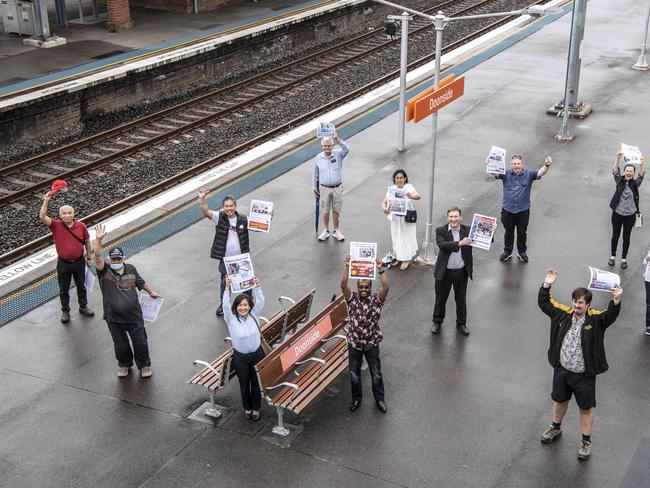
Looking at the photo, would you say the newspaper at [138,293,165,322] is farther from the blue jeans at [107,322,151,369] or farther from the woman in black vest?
the woman in black vest

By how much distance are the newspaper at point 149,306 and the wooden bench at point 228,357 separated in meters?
0.73

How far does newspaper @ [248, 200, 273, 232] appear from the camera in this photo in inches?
437

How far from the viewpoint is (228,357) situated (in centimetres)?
890

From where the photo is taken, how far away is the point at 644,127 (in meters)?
18.8

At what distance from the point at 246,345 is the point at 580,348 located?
3.17 m

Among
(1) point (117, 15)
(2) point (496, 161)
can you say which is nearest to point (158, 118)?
(1) point (117, 15)

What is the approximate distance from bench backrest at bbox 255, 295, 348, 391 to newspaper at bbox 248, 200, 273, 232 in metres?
1.83

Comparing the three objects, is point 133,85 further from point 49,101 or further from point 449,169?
point 449,169

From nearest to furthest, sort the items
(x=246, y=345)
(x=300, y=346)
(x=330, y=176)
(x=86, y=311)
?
(x=246, y=345) < (x=300, y=346) < (x=86, y=311) < (x=330, y=176)

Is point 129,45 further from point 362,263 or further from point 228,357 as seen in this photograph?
point 228,357

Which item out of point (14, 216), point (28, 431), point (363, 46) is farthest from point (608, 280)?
point (363, 46)

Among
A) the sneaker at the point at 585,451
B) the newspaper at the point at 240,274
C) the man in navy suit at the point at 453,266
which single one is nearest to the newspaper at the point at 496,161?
the man in navy suit at the point at 453,266

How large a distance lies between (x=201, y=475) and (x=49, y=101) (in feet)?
44.5

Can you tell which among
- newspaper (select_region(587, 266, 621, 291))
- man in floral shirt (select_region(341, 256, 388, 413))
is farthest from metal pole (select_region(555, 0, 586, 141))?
man in floral shirt (select_region(341, 256, 388, 413))
